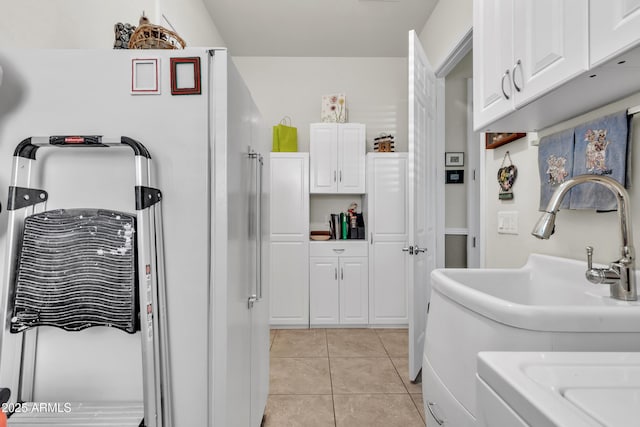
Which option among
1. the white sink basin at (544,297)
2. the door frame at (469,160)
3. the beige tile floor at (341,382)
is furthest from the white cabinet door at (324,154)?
the white sink basin at (544,297)

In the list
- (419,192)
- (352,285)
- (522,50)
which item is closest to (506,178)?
(419,192)

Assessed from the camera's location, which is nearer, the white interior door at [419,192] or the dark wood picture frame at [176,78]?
the dark wood picture frame at [176,78]

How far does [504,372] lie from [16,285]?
1.21m

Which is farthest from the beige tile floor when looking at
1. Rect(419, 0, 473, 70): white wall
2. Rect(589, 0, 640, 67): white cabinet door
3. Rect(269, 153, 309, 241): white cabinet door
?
Rect(419, 0, 473, 70): white wall

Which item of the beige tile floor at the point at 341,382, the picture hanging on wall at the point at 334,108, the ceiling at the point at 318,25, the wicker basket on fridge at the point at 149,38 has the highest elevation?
the ceiling at the point at 318,25

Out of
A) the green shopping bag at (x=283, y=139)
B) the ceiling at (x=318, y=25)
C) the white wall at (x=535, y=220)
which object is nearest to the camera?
the white wall at (x=535, y=220)

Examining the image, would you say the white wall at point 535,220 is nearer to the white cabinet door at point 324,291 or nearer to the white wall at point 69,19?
the white cabinet door at point 324,291

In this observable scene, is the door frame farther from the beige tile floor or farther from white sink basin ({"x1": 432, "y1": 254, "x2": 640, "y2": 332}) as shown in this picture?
the beige tile floor

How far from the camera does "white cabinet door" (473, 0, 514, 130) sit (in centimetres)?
128

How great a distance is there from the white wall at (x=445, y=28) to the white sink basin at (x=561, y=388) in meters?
2.35

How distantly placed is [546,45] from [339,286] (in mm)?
2765

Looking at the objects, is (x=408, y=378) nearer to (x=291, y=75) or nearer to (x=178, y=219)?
(x=178, y=219)

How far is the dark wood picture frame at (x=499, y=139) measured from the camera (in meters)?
1.81

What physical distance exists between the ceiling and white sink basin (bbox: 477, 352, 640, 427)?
314cm
